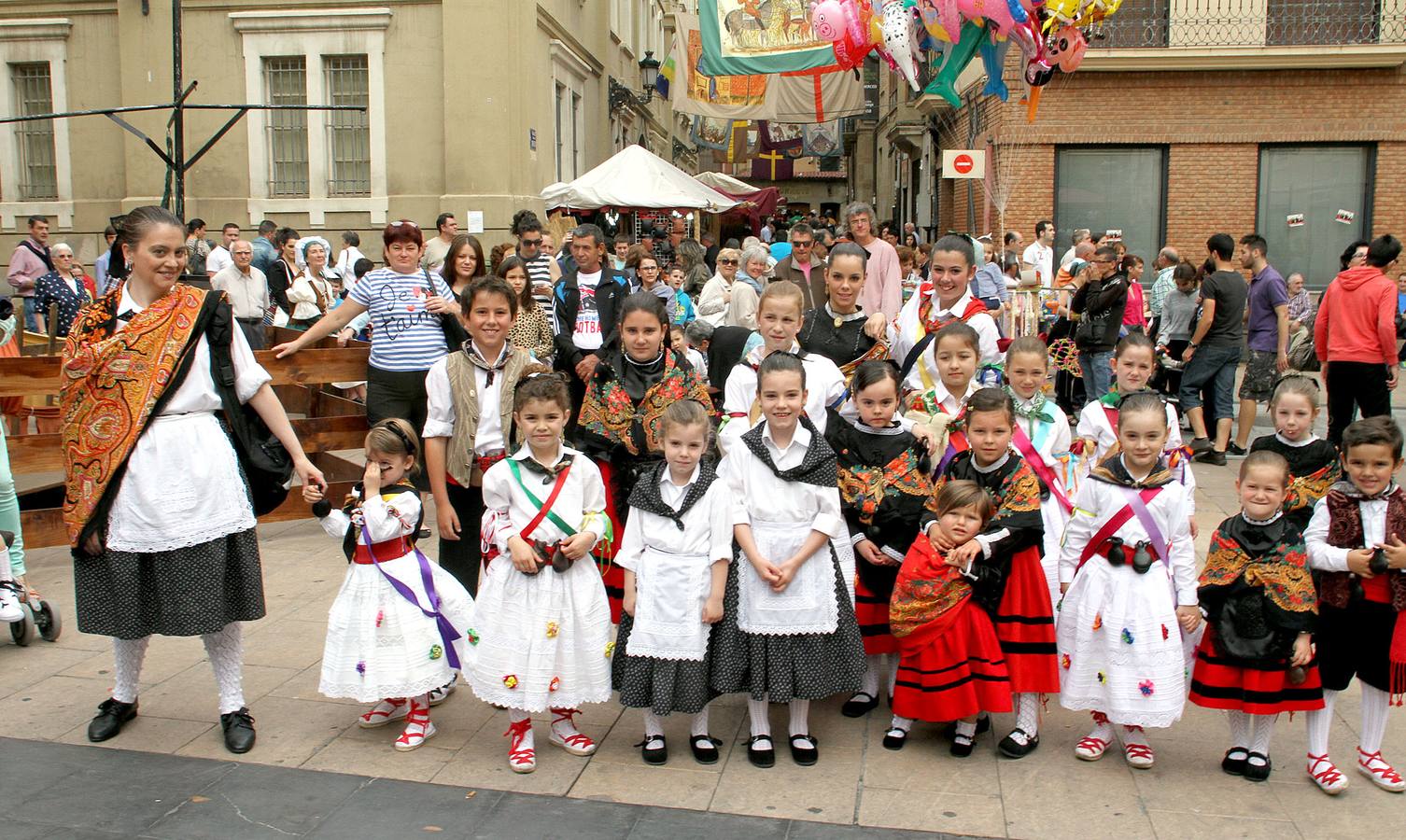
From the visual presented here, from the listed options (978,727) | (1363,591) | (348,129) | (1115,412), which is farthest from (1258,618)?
(348,129)

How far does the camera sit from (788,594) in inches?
168

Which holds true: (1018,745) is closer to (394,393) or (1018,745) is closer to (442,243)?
(394,393)

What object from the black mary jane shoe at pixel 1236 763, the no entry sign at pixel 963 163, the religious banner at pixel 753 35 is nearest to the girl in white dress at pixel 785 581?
the black mary jane shoe at pixel 1236 763

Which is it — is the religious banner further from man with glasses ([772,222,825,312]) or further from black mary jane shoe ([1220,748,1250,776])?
black mary jane shoe ([1220,748,1250,776])

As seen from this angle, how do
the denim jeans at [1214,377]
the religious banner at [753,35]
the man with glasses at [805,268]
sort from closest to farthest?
1. the man with glasses at [805,268]
2. the denim jeans at [1214,377]
3. the religious banner at [753,35]

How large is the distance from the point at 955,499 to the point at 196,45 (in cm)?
1622

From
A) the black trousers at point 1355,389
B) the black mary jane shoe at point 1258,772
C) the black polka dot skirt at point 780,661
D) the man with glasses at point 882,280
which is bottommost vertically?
the black mary jane shoe at point 1258,772

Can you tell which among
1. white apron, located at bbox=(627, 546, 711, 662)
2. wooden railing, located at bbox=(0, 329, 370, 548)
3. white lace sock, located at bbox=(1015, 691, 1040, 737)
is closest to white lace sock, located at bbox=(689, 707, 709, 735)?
white apron, located at bbox=(627, 546, 711, 662)

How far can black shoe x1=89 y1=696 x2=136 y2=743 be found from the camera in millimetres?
4535

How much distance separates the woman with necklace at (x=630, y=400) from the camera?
4965 millimetres

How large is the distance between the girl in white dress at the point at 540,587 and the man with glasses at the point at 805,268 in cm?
451

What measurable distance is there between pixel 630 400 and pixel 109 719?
2410 mm

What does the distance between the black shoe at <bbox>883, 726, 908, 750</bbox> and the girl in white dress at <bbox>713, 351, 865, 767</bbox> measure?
0.30m

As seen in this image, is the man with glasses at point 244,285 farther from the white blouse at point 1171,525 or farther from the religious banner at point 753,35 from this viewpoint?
the white blouse at point 1171,525
